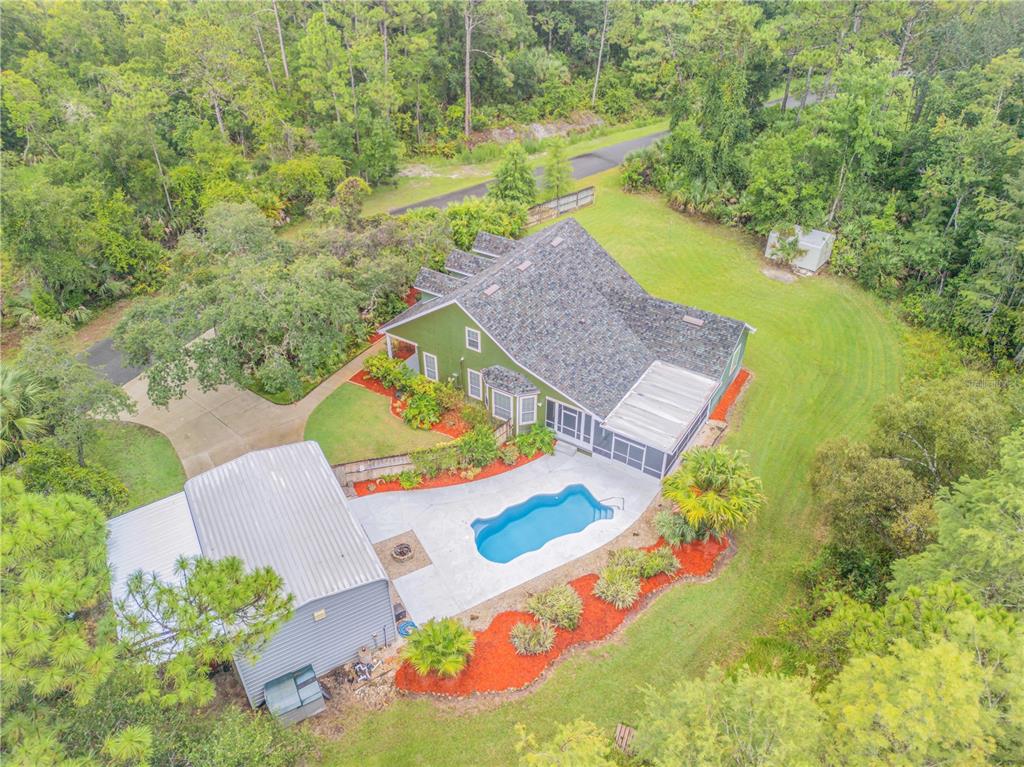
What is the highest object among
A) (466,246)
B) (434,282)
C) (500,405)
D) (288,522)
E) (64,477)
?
(434,282)

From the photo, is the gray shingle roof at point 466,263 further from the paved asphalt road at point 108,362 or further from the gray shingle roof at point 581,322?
the paved asphalt road at point 108,362

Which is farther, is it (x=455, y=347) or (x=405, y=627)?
(x=455, y=347)

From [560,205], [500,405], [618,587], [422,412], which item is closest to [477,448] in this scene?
[500,405]

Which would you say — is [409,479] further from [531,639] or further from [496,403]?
[531,639]

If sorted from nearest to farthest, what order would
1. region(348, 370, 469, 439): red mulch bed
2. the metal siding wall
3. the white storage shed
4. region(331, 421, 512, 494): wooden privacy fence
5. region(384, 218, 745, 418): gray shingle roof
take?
the metal siding wall < region(331, 421, 512, 494): wooden privacy fence < region(384, 218, 745, 418): gray shingle roof < region(348, 370, 469, 439): red mulch bed < the white storage shed

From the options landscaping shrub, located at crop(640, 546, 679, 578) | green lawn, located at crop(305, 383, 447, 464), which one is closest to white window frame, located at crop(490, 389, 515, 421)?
green lawn, located at crop(305, 383, 447, 464)

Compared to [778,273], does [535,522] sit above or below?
below

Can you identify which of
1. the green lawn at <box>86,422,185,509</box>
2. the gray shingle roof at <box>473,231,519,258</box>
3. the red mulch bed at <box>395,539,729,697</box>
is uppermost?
the gray shingle roof at <box>473,231,519,258</box>

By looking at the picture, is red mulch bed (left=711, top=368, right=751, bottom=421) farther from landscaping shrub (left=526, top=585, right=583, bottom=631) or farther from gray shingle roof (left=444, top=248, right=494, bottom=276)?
gray shingle roof (left=444, top=248, right=494, bottom=276)
